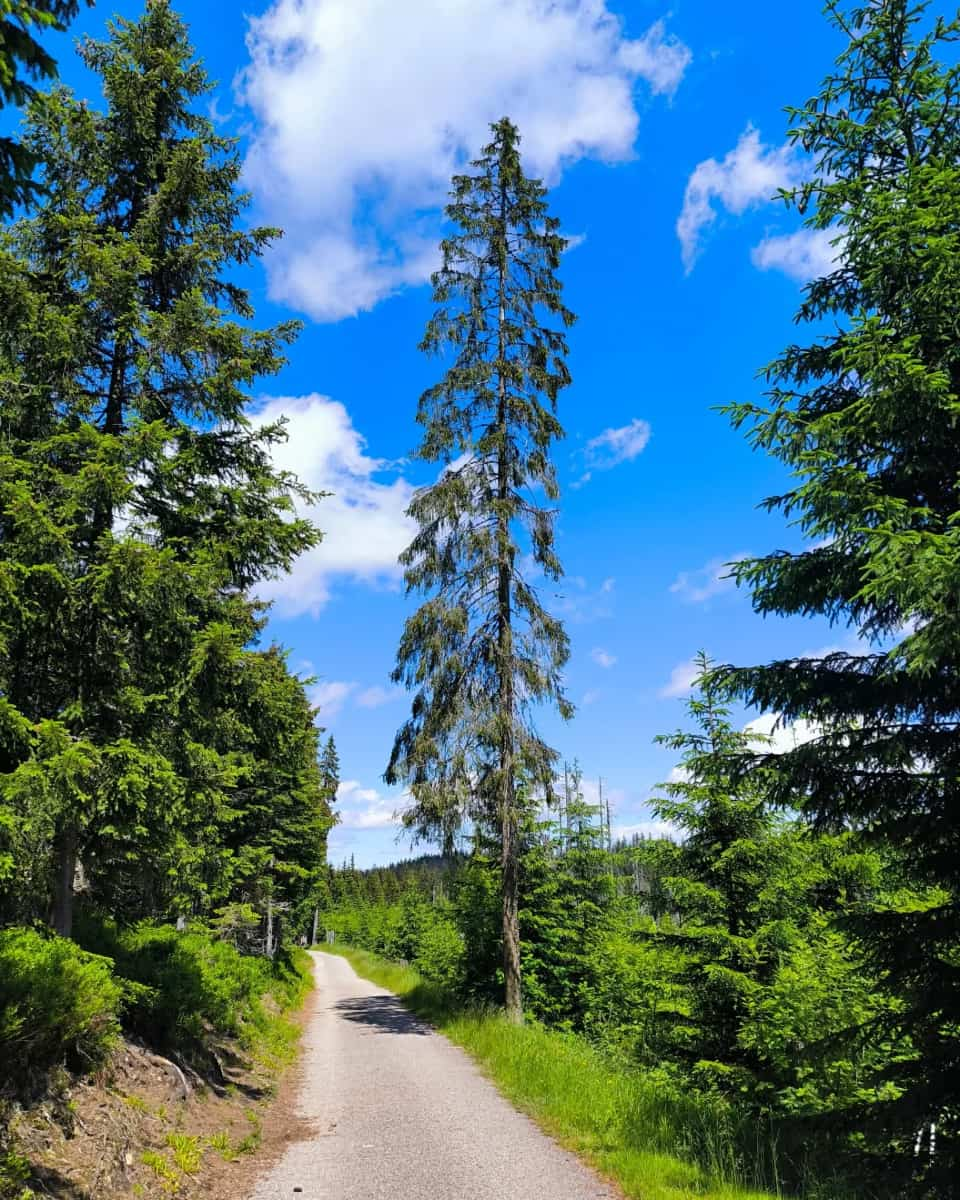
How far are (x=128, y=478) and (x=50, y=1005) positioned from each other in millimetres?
5509

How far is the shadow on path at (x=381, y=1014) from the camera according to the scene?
16.6 meters

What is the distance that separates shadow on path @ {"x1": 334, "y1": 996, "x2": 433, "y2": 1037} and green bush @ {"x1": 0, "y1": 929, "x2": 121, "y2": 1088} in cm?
1073

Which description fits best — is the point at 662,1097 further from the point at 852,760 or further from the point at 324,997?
the point at 324,997

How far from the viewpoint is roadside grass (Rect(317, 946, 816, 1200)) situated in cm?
605

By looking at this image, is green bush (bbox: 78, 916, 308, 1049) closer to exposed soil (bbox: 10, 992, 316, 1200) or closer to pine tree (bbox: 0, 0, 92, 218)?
exposed soil (bbox: 10, 992, 316, 1200)

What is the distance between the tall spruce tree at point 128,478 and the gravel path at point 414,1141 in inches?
156

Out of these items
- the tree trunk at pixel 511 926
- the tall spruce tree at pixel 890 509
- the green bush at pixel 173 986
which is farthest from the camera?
the tree trunk at pixel 511 926

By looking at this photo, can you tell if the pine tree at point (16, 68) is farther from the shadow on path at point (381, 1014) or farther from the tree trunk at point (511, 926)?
the shadow on path at point (381, 1014)

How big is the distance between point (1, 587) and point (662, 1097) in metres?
9.22

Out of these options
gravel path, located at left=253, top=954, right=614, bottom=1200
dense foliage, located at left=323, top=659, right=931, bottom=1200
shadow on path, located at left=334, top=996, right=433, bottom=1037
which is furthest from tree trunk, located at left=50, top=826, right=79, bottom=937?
shadow on path, located at left=334, top=996, right=433, bottom=1037

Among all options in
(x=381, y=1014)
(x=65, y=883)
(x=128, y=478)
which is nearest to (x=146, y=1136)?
(x=65, y=883)

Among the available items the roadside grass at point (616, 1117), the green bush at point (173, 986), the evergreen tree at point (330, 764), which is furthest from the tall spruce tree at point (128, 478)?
the evergreen tree at point (330, 764)

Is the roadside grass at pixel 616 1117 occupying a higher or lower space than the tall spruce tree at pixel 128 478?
lower

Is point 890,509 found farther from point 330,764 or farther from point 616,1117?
point 330,764
